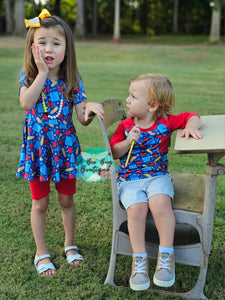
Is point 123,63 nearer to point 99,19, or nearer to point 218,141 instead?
point 218,141

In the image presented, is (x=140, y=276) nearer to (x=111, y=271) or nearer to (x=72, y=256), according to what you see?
(x=111, y=271)

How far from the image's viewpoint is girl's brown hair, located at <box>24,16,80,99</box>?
249 cm

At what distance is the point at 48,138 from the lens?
253 cm

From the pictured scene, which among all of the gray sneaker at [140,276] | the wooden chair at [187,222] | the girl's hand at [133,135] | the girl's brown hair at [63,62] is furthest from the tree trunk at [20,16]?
the gray sneaker at [140,276]

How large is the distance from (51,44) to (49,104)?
1.19 ft

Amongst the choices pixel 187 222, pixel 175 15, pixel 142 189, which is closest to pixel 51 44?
pixel 142 189

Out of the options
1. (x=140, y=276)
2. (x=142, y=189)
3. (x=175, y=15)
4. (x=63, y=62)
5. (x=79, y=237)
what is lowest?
(x=79, y=237)

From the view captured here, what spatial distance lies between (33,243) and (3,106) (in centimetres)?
512

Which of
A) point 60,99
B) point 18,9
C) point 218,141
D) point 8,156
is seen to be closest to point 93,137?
point 8,156

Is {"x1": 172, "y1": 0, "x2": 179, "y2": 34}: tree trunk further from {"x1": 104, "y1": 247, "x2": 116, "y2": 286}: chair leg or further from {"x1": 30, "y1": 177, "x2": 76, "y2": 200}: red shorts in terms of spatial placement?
{"x1": 104, "y1": 247, "x2": 116, "y2": 286}: chair leg

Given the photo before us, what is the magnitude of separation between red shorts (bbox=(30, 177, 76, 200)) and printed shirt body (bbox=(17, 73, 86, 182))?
78 mm

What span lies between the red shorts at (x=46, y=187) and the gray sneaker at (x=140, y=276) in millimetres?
712

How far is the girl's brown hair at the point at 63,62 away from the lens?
249 cm

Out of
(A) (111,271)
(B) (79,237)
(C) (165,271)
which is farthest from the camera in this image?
(B) (79,237)
